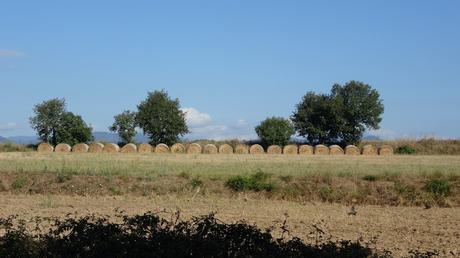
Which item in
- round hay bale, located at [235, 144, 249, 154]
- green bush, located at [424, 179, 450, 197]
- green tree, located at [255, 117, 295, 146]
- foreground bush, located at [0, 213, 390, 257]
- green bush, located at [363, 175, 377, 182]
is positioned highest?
green tree, located at [255, 117, 295, 146]

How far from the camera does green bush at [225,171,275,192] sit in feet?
80.4

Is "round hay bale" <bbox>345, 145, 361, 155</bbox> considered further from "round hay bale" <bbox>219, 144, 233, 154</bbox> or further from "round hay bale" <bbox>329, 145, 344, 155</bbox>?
"round hay bale" <bbox>219, 144, 233, 154</bbox>

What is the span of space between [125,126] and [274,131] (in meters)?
18.3

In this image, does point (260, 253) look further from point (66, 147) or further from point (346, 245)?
point (66, 147)

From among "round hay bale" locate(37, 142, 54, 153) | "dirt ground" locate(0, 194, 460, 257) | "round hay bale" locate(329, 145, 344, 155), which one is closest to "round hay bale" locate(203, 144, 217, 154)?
"round hay bale" locate(329, 145, 344, 155)

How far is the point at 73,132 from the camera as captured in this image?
231 ft

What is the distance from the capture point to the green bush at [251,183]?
24.5m

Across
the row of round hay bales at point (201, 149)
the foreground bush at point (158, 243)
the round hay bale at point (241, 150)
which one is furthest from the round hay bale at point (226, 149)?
the foreground bush at point (158, 243)

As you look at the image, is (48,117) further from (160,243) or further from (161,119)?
(160,243)

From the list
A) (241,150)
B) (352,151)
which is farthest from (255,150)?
(352,151)

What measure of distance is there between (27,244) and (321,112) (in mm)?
75172

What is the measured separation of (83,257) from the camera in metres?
7.18

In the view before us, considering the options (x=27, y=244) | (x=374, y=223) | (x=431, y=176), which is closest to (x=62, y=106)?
(x=431, y=176)

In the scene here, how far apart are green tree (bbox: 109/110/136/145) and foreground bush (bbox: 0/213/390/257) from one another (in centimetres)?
6967
